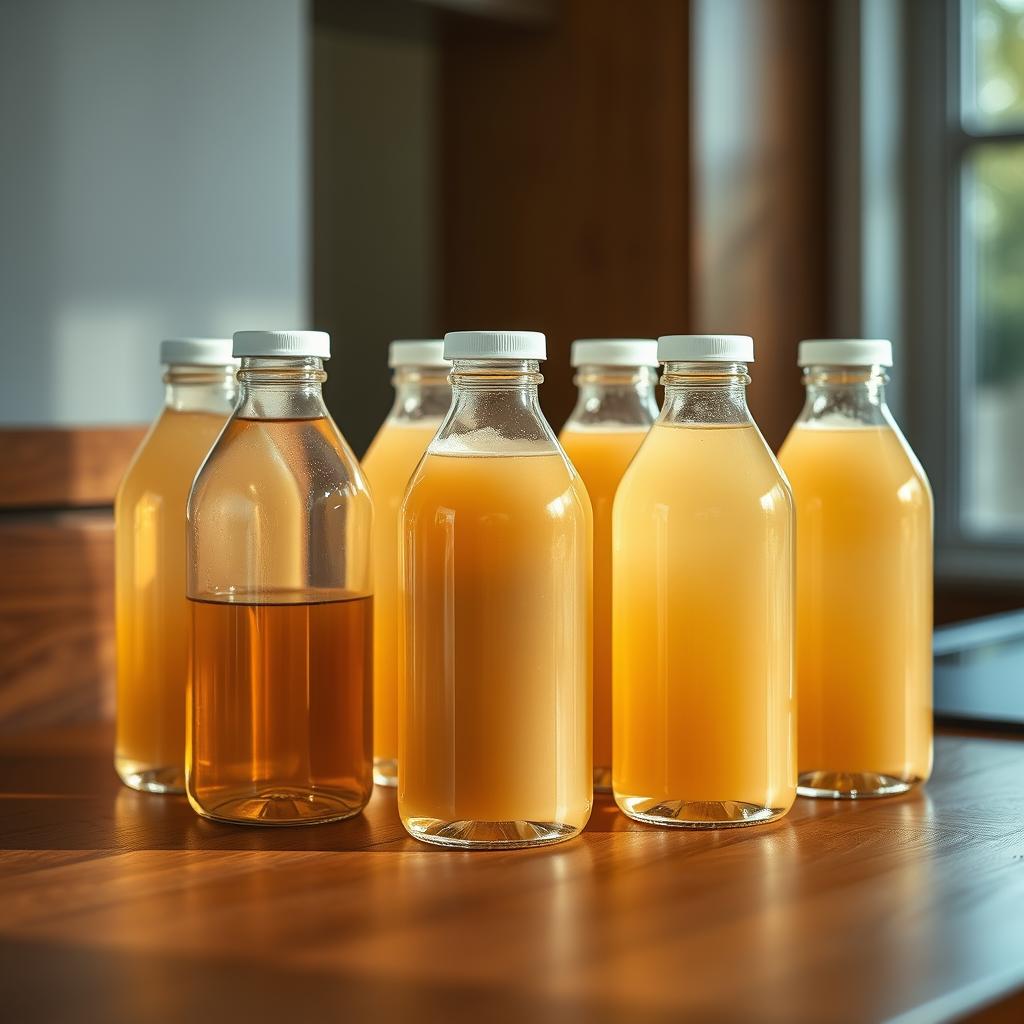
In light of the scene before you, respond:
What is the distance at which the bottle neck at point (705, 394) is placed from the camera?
0.82 metres

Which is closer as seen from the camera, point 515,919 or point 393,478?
point 515,919

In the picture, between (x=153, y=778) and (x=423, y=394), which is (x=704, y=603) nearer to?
(x=423, y=394)

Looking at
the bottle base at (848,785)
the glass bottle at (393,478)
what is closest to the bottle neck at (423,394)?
the glass bottle at (393,478)

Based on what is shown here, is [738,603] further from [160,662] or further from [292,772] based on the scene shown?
[160,662]

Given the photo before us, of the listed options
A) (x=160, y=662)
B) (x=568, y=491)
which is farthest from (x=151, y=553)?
(x=568, y=491)

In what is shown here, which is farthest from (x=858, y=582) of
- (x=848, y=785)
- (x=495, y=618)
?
(x=495, y=618)

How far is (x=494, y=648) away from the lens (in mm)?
768

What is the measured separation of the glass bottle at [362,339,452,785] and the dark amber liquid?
6 cm

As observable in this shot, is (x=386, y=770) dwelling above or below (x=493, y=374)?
below

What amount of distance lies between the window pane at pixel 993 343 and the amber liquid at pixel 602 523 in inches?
86.2

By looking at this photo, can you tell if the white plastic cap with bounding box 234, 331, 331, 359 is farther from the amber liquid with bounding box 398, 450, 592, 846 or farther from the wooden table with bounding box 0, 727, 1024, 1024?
the wooden table with bounding box 0, 727, 1024, 1024

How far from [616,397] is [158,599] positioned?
306mm

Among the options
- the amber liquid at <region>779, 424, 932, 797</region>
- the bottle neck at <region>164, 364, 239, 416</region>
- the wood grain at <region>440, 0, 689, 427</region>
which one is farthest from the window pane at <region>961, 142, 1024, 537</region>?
the bottle neck at <region>164, 364, 239, 416</region>

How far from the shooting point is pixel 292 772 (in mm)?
835
